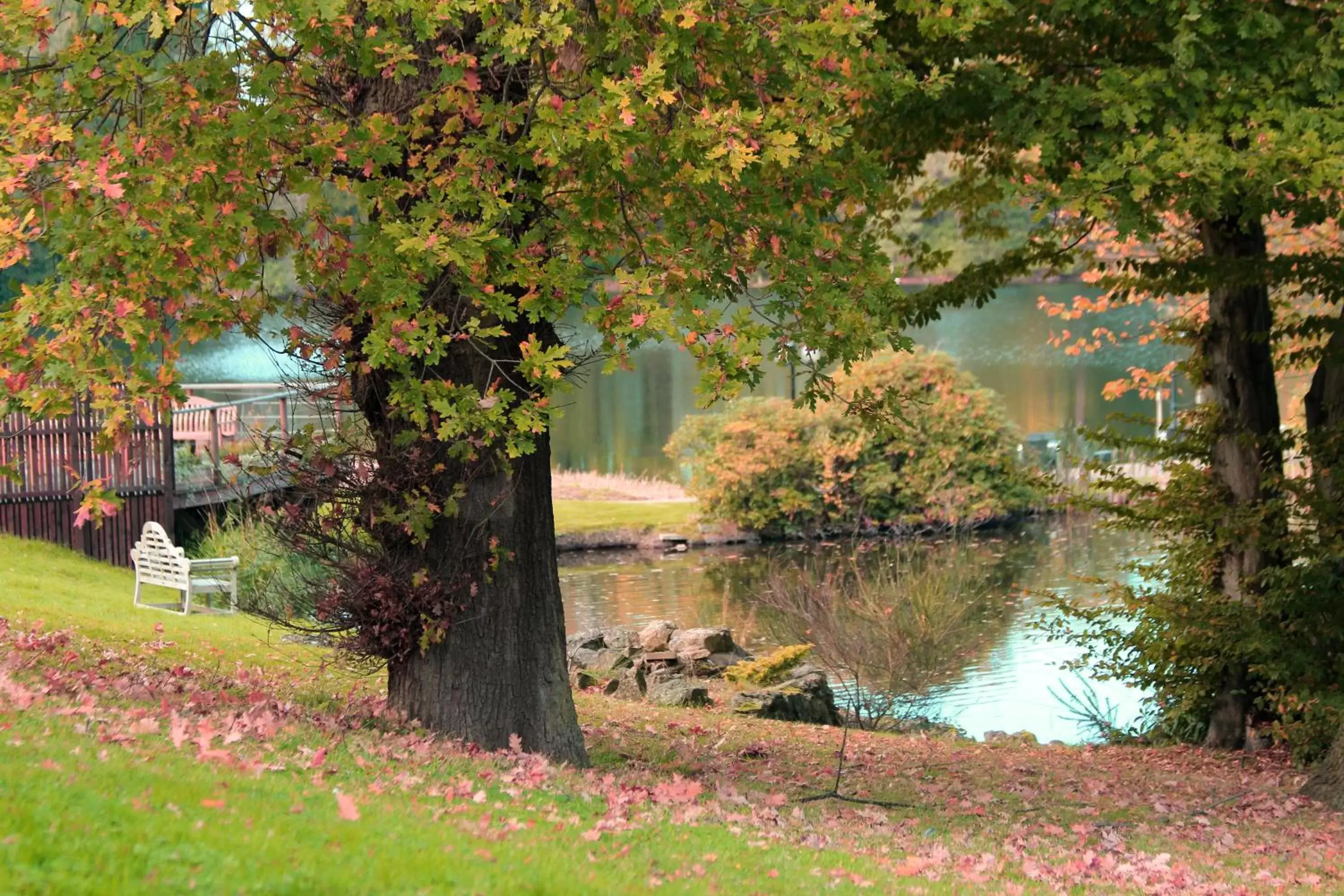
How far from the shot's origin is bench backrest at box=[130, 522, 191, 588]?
16.6 meters

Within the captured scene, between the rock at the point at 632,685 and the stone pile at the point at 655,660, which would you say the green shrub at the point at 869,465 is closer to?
the stone pile at the point at 655,660

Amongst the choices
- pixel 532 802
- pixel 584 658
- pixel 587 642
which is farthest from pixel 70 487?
pixel 532 802

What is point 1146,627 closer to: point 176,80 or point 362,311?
point 362,311

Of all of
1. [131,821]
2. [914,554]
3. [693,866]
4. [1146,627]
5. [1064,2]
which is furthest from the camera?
[914,554]

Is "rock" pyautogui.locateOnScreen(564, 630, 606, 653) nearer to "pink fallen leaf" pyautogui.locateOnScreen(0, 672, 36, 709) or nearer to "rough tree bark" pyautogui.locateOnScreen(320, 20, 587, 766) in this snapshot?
"rough tree bark" pyautogui.locateOnScreen(320, 20, 587, 766)

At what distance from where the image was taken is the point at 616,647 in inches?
672

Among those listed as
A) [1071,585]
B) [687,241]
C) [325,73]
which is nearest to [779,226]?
[687,241]

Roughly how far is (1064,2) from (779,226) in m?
3.05

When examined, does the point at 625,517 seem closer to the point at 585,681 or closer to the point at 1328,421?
the point at 585,681

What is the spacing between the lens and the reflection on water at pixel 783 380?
42156 mm

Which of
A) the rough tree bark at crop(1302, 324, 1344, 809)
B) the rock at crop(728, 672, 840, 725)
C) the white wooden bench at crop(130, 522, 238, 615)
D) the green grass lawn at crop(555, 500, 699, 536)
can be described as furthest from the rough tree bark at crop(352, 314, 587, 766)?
the green grass lawn at crop(555, 500, 699, 536)

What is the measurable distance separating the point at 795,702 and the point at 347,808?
9.56 m

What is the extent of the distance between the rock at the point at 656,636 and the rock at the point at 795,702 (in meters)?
1.85

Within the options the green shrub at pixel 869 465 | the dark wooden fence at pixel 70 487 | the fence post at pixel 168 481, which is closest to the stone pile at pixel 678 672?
the fence post at pixel 168 481
